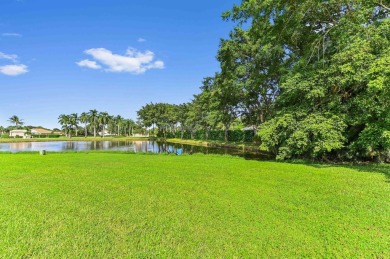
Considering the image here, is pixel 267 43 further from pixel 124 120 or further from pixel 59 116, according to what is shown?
pixel 124 120

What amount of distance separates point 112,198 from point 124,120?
8635 cm

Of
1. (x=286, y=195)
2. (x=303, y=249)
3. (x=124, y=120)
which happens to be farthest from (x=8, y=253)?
(x=124, y=120)

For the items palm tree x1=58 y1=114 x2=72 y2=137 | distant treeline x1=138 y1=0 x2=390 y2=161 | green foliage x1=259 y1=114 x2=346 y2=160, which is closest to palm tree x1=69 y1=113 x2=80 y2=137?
palm tree x1=58 y1=114 x2=72 y2=137

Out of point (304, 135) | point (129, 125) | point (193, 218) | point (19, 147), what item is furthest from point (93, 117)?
point (193, 218)

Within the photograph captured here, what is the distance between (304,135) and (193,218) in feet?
29.8

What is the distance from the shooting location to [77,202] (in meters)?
4.63

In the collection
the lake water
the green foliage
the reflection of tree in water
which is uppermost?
the green foliage

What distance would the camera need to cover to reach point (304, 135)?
36.3 ft

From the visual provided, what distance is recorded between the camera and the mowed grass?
3.08 metres

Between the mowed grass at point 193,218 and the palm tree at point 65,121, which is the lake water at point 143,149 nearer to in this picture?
the mowed grass at point 193,218

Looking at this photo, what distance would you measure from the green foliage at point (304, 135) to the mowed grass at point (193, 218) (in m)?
4.46

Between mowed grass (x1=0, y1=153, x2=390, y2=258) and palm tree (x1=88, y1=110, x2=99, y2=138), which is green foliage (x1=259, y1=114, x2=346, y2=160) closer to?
mowed grass (x1=0, y1=153, x2=390, y2=258)

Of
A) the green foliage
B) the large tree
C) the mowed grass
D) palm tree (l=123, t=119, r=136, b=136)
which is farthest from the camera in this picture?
palm tree (l=123, t=119, r=136, b=136)

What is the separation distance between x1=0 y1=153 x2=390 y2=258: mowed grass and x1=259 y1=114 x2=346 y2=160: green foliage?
14.6 ft
